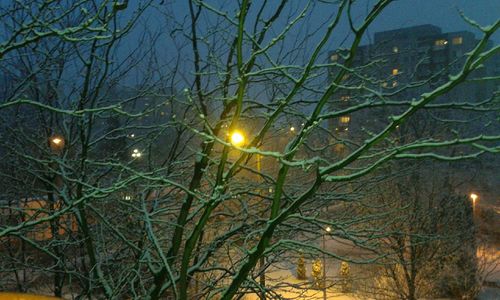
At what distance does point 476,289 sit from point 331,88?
46.9 ft

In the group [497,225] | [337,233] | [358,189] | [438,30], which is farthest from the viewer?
[438,30]

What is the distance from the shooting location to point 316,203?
605 centimetres

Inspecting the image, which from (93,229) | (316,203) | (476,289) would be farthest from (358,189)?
(476,289)

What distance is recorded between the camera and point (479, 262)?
15.9 m

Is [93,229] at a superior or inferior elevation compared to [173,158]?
inferior

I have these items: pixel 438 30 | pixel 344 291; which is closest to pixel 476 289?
pixel 344 291

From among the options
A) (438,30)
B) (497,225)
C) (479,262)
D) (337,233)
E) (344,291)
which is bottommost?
(337,233)

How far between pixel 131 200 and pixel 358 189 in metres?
2.96

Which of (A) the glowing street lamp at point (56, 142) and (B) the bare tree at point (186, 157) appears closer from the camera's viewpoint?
(B) the bare tree at point (186, 157)

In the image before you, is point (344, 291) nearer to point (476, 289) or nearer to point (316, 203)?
point (476, 289)

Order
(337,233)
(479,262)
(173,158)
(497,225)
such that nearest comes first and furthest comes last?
(337,233) → (173,158) → (479,262) → (497,225)

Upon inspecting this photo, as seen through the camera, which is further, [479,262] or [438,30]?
[438,30]

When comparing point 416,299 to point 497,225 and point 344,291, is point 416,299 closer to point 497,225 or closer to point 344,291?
point 344,291

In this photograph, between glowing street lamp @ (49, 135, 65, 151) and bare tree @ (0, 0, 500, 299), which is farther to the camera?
glowing street lamp @ (49, 135, 65, 151)
